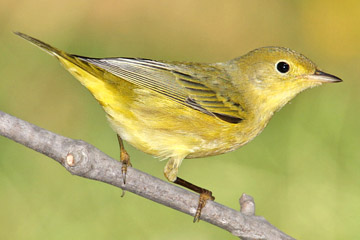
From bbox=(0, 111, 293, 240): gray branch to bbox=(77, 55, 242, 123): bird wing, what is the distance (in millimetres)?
838

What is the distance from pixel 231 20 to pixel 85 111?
102 inches

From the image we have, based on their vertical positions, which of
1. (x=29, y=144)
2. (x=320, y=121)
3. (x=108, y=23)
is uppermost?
(x=108, y=23)

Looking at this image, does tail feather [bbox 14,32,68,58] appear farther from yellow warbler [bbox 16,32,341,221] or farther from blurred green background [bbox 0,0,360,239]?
blurred green background [bbox 0,0,360,239]

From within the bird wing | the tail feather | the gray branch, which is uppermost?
the bird wing

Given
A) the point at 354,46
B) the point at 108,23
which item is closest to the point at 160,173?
the point at 108,23

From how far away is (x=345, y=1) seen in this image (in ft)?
28.9

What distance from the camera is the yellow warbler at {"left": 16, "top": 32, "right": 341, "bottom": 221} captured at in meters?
4.43

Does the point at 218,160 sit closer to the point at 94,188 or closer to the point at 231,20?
the point at 94,188

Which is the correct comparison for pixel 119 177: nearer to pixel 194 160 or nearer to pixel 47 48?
pixel 47 48

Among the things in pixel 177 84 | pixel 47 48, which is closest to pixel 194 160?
pixel 177 84

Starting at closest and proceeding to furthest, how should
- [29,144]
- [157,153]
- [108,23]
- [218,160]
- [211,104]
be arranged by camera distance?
[29,144] < [157,153] < [211,104] < [218,160] < [108,23]

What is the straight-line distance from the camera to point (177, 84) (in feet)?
16.2

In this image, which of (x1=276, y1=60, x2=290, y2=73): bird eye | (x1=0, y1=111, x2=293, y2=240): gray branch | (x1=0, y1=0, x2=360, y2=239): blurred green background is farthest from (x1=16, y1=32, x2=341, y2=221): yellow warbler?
(x1=0, y1=0, x2=360, y2=239): blurred green background

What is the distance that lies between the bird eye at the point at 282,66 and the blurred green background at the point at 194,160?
1661mm
